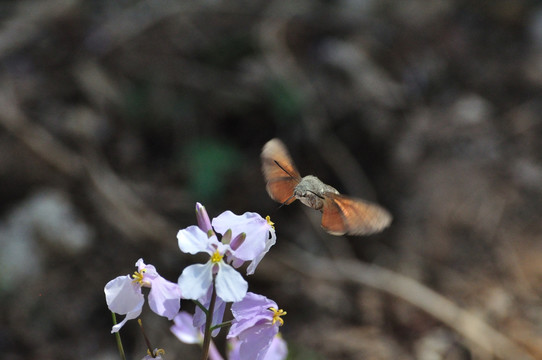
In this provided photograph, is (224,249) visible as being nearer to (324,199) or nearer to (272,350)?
(324,199)

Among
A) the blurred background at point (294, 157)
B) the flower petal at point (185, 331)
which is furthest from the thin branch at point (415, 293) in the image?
the flower petal at point (185, 331)

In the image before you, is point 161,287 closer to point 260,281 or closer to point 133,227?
point 260,281

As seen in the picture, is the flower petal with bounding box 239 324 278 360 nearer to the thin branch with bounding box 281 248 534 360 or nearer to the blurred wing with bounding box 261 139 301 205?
the blurred wing with bounding box 261 139 301 205

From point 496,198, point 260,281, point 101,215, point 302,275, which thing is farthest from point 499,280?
point 101,215

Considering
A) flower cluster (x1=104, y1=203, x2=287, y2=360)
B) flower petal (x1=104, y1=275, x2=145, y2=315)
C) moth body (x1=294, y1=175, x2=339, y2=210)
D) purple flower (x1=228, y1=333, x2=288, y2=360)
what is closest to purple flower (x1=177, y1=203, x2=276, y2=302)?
flower cluster (x1=104, y1=203, x2=287, y2=360)

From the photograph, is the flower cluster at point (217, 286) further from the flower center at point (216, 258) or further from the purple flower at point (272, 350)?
the purple flower at point (272, 350)
